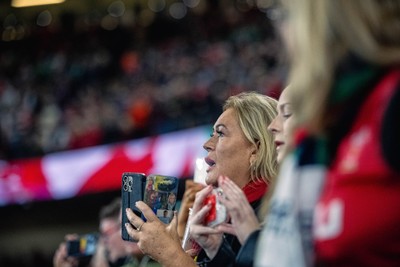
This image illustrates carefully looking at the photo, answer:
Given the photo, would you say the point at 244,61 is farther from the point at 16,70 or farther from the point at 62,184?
the point at 16,70

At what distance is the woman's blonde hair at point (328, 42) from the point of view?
76.7 inches

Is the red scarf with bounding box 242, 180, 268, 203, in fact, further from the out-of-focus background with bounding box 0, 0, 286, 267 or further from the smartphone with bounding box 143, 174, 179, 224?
the out-of-focus background with bounding box 0, 0, 286, 267

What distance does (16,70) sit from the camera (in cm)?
2080

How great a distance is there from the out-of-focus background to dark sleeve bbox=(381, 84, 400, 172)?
34.0 ft

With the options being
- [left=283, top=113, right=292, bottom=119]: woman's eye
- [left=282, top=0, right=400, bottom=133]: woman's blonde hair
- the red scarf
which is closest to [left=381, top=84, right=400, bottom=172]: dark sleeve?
[left=282, top=0, right=400, bottom=133]: woman's blonde hair

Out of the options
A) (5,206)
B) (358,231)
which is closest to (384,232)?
(358,231)

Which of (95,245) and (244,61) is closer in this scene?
(95,245)

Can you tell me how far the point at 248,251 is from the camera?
8.98 feet

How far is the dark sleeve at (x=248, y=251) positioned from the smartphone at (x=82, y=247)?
424 cm

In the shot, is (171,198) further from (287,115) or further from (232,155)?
(287,115)

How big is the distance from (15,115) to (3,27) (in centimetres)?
628

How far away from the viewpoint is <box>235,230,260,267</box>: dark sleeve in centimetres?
266

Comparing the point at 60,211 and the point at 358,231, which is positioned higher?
the point at 358,231

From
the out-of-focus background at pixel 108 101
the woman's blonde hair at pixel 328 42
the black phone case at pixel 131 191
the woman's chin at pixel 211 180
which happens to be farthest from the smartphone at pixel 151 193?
the out-of-focus background at pixel 108 101
